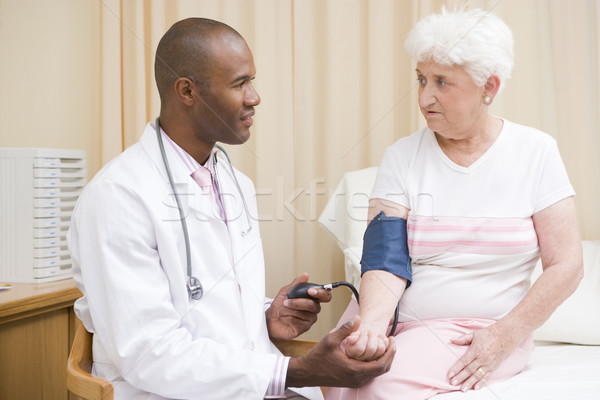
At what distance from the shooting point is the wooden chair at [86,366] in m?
1.03

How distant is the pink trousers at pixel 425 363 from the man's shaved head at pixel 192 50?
688mm

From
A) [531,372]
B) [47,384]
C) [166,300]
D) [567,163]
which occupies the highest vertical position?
[567,163]

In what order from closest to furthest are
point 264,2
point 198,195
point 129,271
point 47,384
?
1. point 129,271
2. point 198,195
3. point 47,384
4. point 264,2

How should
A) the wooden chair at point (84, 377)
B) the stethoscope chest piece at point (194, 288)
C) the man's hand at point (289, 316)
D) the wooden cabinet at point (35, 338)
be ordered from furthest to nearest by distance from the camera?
1. the wooden cabinet at point (35, 338)
2. the man's hand at point (289, 316)
3. the stethoscope chest piece at point (194, 288)
4. the wooden chair at point (84, 377)

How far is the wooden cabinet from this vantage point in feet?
5.60

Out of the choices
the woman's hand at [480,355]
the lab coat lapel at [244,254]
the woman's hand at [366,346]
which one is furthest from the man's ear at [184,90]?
the woman's hand at [480,355]

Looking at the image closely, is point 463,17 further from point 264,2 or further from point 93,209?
point 264,2

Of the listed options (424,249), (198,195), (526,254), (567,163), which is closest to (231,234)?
(198,195)

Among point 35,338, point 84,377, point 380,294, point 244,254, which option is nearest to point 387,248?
point 380,294

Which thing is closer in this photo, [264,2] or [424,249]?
[424,249]

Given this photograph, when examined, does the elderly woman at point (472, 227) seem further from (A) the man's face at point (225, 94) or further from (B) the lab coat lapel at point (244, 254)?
(A) the man's face at point (225, 94)

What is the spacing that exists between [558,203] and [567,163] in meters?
0.79

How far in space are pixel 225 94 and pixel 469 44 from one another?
0.53 meters

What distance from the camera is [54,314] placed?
185 centimetres
